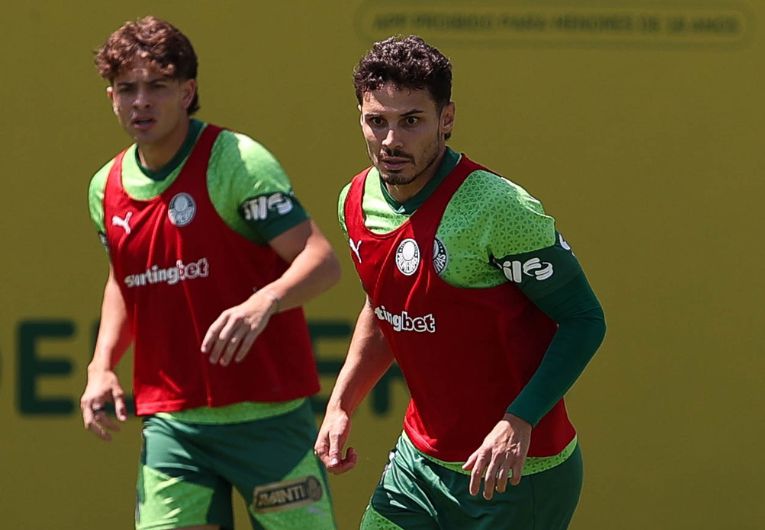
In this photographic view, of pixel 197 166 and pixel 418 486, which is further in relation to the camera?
pixel 197 166

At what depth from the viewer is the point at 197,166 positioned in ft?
14.8

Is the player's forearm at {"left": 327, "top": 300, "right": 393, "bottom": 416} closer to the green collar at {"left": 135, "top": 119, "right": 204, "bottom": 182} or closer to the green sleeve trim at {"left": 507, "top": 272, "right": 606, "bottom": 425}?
the green sleeve trim at {"left": 507, "top": 272, "right": 606, "bottom": 425}

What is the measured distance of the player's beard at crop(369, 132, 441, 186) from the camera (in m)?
3.68

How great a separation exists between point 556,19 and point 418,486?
8.90 ft

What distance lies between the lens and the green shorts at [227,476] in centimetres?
445

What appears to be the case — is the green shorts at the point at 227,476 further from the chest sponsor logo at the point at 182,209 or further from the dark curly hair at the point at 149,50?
the dark curly hair at the point at 149,50

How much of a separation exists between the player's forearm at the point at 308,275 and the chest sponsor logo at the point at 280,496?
55cm

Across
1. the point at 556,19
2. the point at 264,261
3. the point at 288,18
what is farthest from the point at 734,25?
the point at 264,261

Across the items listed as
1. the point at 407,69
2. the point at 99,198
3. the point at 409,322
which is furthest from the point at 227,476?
the point at 407,69

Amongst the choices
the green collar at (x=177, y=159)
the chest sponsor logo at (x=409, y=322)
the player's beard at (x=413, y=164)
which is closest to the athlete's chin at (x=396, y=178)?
the player's beard at (x=413, y=164)

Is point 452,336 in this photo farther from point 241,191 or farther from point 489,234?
point 241,191

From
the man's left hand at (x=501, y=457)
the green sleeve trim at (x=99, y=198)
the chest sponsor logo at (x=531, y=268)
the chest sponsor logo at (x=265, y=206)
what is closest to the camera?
the man's left hand at (x=501, y=457)

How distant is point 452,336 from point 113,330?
136 cm

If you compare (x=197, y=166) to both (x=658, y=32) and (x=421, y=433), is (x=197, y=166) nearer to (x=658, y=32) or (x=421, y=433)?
(x=421, y=433)
